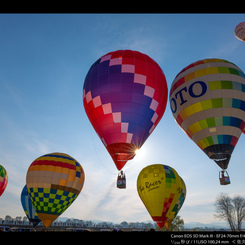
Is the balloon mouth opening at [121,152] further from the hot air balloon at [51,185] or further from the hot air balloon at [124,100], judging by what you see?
the hot air balloon at [51,185]

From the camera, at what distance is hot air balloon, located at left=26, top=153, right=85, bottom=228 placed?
22.3m

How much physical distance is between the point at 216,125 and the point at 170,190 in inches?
423

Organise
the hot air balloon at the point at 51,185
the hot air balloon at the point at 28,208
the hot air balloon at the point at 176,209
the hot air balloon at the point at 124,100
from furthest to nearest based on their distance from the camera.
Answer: the hot air balloon at the point at 28,208 < the hot air balloon at the point at 176,209 < the hot air balloon at the point at 51,185 < the hot air balloon at the point at 124,100

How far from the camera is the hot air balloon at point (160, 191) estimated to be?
2431 cm

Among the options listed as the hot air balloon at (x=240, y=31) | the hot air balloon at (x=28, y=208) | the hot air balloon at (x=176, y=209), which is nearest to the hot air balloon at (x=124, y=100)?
the hot air balloon at (x=176, y=209)

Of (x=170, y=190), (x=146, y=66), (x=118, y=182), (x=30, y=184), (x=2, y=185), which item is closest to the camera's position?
(x=118, y=182)

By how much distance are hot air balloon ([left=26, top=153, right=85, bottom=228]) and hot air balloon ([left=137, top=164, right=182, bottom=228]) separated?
7.52 m

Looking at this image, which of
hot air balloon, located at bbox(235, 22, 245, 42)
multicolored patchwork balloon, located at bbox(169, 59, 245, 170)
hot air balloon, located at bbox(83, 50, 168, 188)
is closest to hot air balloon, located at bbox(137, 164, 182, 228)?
multicolored patchwork balloon, located at bbox(169, 59, 245, 170)

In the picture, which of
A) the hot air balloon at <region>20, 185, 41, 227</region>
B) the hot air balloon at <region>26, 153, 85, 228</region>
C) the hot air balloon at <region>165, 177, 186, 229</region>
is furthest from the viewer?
the hot air balloon at <region>20, 185, 41, 227</region>

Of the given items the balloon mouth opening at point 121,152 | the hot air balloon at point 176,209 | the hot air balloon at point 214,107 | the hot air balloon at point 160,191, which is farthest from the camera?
the hot air balloon at point 176,209

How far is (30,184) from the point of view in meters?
23.2

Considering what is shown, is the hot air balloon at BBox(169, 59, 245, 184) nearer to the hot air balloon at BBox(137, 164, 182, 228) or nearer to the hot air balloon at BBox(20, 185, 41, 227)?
the hot air balloon at BBox(137, 164, 182, 228)
